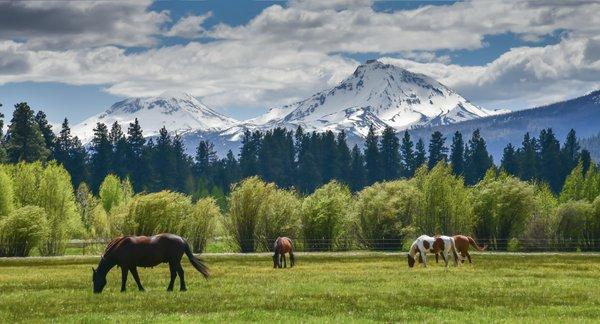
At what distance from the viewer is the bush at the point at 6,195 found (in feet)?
269

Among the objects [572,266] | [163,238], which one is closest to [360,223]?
[572,266]

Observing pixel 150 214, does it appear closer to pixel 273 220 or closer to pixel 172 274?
pixel 273 220

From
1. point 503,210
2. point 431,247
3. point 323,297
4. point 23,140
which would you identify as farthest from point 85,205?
point 323,297

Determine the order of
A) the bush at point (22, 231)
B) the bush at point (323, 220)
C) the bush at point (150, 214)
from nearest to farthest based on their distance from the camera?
the bush at point (150, 214) < the bush at point (22, 231) < the bush at point (323, 220)

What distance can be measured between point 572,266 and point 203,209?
1464 inches

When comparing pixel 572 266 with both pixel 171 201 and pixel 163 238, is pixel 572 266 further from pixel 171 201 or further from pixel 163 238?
pixel 171 201

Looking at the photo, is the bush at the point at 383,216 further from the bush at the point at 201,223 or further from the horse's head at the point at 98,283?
the horse's head at the point at 98,283

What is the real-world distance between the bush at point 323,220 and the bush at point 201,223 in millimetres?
8510

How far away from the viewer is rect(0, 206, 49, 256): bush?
2800 inches

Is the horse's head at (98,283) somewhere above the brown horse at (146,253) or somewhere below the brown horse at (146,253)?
below

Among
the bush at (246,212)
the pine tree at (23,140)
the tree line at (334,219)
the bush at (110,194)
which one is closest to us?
the tree line at (334,219)

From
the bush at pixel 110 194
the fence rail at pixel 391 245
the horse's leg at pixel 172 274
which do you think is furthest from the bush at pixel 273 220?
the bush at pixel 110 194

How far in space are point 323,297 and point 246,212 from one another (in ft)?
158

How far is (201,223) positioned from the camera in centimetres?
7562
